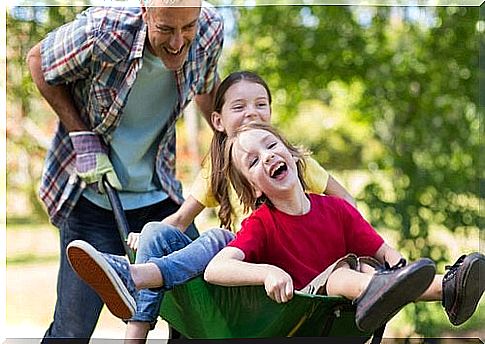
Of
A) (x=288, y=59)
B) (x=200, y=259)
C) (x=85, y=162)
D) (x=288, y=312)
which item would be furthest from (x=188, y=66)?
(x=288, y=59)

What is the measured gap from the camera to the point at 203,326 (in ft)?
7.26

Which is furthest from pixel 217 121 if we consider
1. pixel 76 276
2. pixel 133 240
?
pixel 76 276

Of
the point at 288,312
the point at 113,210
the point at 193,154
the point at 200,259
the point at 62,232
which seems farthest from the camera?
the point at 193,154

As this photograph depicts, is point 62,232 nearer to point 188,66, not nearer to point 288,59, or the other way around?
point 188,66

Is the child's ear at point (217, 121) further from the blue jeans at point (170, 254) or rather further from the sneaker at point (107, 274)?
the sneaker at point (107, 274)

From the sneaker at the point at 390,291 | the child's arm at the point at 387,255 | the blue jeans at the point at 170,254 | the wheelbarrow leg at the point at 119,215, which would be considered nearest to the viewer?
the sneaker at the point at 390,291

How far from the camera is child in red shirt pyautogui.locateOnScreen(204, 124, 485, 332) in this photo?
6.40ft

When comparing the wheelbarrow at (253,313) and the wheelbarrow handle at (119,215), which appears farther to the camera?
the wheelbarrow handle at (119,215)

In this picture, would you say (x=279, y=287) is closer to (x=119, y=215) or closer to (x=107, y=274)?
(x=107, y=274)

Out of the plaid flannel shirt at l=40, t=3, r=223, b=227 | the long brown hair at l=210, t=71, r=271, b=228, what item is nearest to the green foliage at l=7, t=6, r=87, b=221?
the plaid flannel shirt at l=40, t=3, r=223, b=227

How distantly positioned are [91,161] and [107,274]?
0.54m

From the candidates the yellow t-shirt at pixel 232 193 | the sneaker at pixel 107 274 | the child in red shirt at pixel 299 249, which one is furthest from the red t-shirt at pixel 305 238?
the sneaker at pixel 107 274

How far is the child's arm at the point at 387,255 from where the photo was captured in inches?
87.2

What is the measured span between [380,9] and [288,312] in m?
2.62
